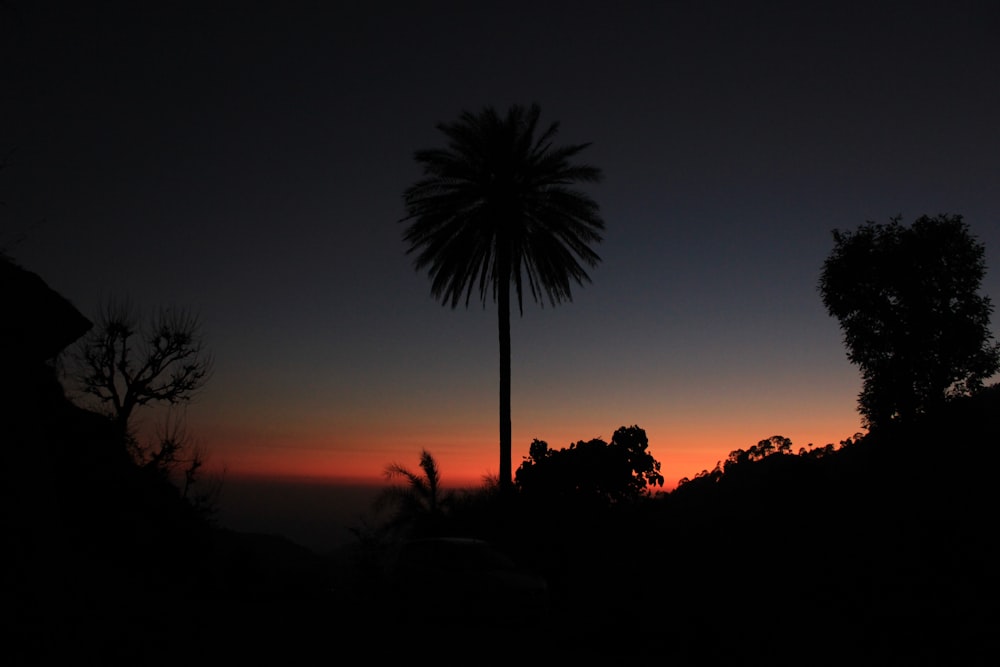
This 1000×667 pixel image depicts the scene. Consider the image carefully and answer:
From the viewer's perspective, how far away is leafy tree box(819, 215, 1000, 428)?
29.9 m

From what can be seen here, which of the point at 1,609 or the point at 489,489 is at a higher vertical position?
the point at 489,489

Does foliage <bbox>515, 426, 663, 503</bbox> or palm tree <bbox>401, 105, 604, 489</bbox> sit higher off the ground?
palm tree <bbox>401, 105, 604, 489</bbox>

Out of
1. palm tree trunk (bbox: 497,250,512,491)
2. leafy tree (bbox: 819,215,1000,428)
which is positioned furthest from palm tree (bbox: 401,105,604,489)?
leafy tree (bbox: 819,215,1000,428)

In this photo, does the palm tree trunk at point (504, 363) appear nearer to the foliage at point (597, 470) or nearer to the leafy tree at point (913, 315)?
the foliage at point (597, 470)

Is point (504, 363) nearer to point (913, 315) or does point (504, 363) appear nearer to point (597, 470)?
point (597, 470)

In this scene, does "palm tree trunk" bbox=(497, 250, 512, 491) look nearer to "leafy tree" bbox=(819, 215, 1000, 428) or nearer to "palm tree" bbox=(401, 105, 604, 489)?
"palm tree" bbox=(401, 105, 604, 489)

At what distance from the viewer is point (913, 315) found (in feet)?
101

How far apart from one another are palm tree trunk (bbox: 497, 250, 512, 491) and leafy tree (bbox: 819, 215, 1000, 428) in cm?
1903

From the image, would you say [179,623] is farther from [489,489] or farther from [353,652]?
[489,489]

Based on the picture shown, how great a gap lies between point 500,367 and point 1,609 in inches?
707

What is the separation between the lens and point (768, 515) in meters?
28.7

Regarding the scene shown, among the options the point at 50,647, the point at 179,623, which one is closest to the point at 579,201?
the point at 179,623

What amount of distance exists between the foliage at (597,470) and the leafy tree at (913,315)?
11.5 m

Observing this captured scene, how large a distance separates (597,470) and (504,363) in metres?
9.09
